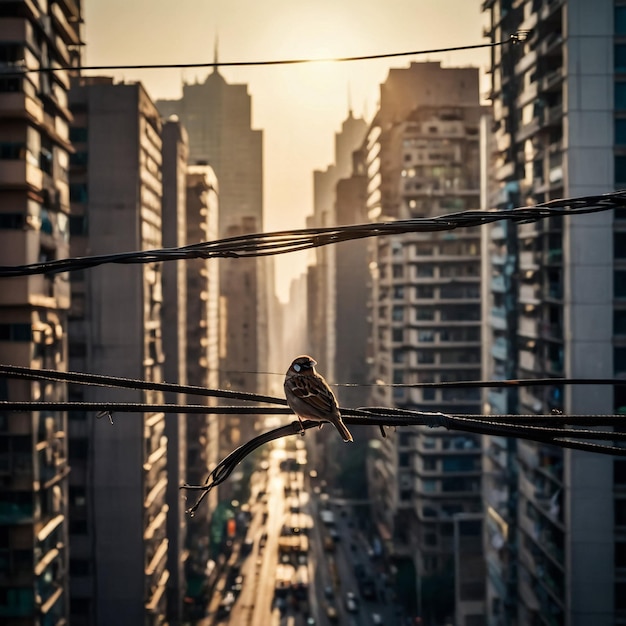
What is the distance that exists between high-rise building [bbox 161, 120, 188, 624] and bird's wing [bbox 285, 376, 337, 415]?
43.7 metres

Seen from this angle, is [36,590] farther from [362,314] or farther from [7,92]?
[362,314]

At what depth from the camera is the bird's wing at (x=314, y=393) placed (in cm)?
503

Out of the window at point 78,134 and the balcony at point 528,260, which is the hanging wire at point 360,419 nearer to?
the balcony at point 528,260

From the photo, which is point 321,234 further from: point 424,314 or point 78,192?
point 424,314

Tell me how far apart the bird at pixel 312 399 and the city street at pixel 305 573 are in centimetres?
4501

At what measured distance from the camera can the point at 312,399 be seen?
5109 millimetres

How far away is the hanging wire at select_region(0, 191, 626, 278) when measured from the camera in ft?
14.8

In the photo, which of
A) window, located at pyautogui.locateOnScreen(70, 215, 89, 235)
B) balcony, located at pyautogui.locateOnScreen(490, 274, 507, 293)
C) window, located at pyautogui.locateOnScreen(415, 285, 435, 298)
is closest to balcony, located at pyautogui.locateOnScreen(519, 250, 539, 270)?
balcony, located at pyautogui.locateOnScreen(490, 274, 507, 293)

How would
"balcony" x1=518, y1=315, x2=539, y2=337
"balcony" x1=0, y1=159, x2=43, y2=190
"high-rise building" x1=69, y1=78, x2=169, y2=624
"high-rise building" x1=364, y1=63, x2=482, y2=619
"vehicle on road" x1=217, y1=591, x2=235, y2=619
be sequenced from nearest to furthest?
"balcony" x1=0, y1=159, x2=43, y2=190 → "balcony" x1=518, y1=315, x2=539, y2=337 → "high-rise building" x1=69, y1=78, x2=169, y2=624 → "vehicle on road" x1=217, y1=591, x2=235, y2=619 → "high-rise building" x1=364, y1=63, x2=482, y2=619

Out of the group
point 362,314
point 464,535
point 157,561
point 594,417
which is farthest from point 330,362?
point 594,417

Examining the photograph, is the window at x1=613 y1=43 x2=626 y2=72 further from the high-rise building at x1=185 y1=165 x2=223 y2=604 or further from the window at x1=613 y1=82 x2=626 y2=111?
the high-rise building at x1=185 y1=165 x2=223 y2=604

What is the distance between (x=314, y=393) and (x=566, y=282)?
25.0 meters

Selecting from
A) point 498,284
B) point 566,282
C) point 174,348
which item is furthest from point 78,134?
point 566,282

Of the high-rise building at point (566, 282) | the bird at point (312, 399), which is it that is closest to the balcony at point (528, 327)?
the high-rise building at point (566, 282)
